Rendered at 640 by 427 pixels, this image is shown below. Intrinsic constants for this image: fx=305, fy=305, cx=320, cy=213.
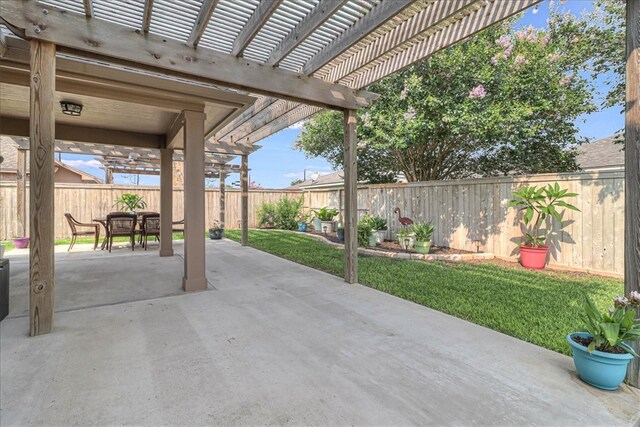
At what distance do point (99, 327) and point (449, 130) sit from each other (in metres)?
6.80

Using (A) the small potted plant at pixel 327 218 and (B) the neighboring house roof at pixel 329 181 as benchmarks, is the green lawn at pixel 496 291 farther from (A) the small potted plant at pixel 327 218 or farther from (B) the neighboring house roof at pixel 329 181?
(B) the neighboring house roof at pixel 329 181

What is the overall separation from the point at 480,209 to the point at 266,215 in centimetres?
820

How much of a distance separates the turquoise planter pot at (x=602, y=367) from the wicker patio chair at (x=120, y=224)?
7.85 m

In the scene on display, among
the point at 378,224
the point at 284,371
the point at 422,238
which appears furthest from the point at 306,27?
the point at 378,224

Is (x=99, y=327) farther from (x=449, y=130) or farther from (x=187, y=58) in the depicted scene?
(x=449, y=130)

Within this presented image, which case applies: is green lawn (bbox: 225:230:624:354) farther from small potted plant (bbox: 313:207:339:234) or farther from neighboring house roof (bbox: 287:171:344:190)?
neighboring house roof (bbox: 287:171:344:190)

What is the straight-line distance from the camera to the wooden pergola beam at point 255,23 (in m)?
2.46

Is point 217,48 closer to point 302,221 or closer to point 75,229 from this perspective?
point 75,229

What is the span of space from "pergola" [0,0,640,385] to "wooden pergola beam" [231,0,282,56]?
1 centimetres

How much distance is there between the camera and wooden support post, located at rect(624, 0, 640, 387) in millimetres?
1859

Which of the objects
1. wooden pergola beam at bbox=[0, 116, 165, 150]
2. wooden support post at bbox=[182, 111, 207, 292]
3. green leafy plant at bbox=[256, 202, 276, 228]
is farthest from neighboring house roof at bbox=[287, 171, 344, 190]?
wooden support post at bbox=[182, 111, 207, 292]

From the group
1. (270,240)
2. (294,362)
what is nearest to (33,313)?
(294,362)

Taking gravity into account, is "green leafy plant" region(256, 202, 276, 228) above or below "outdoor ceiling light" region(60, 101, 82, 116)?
below

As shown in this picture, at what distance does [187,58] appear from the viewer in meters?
3.07
